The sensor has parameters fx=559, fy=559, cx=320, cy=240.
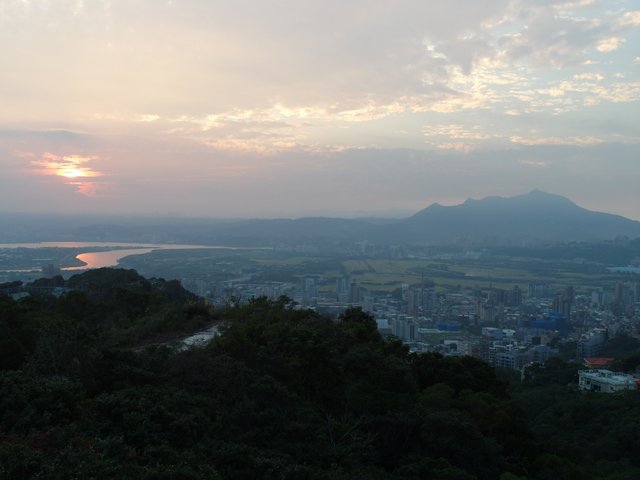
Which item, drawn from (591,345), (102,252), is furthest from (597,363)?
(102,252)

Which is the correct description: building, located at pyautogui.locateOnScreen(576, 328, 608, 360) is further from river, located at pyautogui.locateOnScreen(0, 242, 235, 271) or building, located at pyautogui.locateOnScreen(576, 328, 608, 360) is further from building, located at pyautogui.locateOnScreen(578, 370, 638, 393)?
river, located at pyautogui.locateOnScreen(0, 242, 235, 271)

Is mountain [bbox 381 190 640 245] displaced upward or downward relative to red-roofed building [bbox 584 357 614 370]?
upward

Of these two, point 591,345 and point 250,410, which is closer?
point 250,410

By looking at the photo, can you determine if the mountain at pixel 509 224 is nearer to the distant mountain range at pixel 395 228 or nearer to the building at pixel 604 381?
the distant mountain range at pixel 395 228

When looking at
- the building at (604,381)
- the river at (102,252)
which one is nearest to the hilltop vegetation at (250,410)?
the building at (604,381)

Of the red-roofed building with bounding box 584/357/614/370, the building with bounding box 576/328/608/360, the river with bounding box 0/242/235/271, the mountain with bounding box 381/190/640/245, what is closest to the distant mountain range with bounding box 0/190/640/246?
the mountain with bounding box 381/190/640/245

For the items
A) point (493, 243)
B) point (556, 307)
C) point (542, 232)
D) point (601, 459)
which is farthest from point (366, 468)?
point (542, 232)

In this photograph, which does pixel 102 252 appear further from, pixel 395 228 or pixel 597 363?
pixel 395 228
